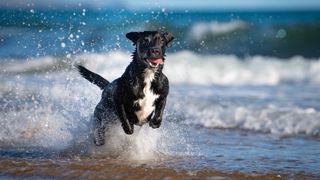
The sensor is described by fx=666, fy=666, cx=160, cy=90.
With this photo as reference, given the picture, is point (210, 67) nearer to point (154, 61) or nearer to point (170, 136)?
point (170, 136)

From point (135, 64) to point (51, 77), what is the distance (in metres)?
6.79

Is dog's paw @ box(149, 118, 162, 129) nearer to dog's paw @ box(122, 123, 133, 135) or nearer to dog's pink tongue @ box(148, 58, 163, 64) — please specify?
dog's paw @ box(122, 123, 133, 135)

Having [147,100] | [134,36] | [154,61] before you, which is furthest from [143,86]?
[134,36]

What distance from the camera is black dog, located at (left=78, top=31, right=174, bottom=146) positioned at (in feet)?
23.3

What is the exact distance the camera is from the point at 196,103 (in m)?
12.3

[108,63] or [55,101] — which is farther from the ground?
[108,63]

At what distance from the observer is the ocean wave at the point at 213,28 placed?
33750mm

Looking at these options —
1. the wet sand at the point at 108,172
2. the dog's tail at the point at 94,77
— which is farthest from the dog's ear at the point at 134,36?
the wet sand at the point at 108,172

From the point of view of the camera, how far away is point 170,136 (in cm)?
870

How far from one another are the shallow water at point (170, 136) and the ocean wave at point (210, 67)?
5.50 feet

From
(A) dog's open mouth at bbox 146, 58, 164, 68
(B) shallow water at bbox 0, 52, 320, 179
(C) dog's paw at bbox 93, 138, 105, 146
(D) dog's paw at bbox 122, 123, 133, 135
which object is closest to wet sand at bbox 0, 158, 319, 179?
(B) shallow water at bbox 0, 52, 320, 179

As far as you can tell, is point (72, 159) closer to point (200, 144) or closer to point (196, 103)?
point (200, 144)

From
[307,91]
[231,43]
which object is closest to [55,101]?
[307,91]

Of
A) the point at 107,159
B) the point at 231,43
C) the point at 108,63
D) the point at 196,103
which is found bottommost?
the point at 107,159
